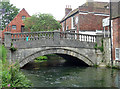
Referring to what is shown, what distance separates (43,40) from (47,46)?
561 millimetres

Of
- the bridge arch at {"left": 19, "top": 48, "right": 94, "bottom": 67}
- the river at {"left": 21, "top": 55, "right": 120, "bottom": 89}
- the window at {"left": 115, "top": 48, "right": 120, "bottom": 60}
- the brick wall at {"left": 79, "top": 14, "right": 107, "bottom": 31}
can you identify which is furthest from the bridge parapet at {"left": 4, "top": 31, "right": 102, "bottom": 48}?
the brick wall at {"left": 79, "top": 14, "right": 107, "bottom": 31}

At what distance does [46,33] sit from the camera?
38.7ft

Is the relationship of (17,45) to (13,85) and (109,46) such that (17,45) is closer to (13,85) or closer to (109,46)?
(13,85)

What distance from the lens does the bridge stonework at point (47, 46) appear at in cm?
1104

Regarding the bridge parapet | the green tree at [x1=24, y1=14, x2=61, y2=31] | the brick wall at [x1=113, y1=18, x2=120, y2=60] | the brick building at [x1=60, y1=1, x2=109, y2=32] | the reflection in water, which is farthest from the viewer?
the green tree at [x1=24, y1=14, x2=61, y2=31]

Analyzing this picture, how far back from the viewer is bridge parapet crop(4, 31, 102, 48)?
11.0 meters

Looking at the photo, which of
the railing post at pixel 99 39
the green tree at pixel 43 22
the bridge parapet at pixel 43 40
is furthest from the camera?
the green tree at pixel 43 22

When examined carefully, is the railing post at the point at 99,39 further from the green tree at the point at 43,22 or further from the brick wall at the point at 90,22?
the green tree at the point at 43,22

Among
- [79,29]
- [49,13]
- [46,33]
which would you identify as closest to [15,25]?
[49,13]

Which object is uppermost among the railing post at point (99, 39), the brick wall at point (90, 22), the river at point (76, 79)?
the brick wall at point (90, 22)

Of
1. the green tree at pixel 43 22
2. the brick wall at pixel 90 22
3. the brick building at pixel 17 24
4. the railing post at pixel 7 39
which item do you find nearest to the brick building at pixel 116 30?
the brick wall at pixel 90 22

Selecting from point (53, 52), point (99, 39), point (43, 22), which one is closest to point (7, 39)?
point (53, 52)

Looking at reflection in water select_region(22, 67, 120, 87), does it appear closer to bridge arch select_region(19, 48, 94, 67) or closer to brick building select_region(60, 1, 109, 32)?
bridge arch select_region(19, 48, 94, 67)

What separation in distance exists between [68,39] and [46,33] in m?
1.83
